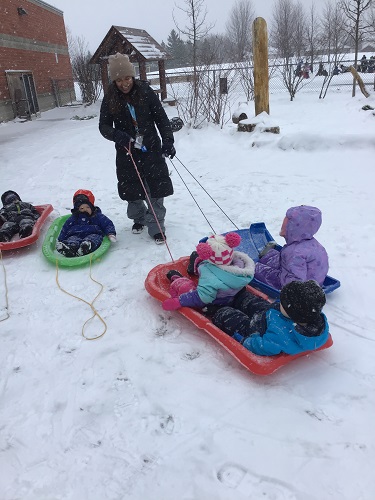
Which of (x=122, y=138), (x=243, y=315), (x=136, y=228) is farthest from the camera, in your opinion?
(x=136, y=228)

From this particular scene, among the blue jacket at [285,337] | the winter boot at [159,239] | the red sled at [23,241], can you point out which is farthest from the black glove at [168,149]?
the blue jacket at [285,337]

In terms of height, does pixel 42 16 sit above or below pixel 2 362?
above

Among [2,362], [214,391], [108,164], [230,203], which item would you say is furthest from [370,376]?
[108,164]

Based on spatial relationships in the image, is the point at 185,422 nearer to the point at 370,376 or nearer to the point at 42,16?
the point at 370,376

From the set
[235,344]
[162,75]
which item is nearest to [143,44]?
[162,75]

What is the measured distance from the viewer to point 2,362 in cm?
262

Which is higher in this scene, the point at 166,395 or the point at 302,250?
the point at 302,250

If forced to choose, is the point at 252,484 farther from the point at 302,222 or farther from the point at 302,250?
the point at 302,222

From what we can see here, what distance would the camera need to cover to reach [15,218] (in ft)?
14.9

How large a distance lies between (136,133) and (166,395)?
8.26 feet

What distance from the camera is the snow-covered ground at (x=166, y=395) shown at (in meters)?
1.80

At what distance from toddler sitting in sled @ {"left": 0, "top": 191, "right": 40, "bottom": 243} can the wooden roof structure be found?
8932mm

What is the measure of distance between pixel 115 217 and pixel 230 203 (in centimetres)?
150

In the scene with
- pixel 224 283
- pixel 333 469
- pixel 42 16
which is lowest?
pixel 333 469
